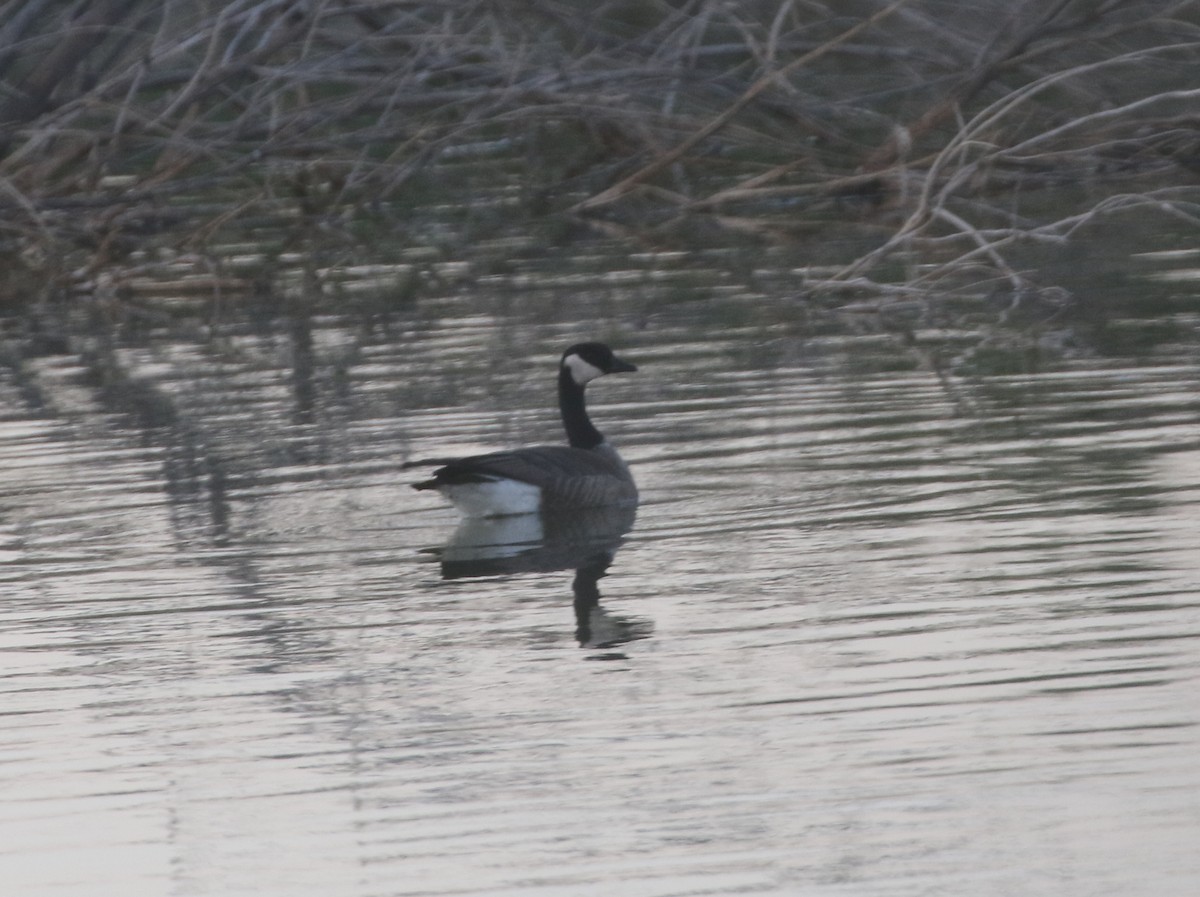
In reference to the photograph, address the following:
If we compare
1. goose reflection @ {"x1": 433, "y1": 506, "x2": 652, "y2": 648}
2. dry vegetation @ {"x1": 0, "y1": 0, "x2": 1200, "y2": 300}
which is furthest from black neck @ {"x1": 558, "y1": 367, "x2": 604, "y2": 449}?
dry vegetation @ {"x1": 0, "y1": 0, "x2": 1200, "y2": 300}

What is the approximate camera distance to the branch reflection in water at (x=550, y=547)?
29.8 feet

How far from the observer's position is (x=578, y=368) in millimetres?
11469

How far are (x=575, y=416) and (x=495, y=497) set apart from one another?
1117 mm

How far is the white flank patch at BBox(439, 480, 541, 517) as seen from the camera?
10.3 metres

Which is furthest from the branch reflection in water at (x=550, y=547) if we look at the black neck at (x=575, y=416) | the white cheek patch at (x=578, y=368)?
the white cheek patch at (x=578, y=368)

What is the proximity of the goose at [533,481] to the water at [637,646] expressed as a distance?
24cm

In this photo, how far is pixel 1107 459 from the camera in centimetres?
1053

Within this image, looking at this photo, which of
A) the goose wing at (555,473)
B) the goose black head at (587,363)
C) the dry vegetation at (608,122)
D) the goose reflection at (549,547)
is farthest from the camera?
the dry vegetation at (608,122)

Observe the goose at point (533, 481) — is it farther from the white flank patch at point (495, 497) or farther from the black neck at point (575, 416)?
the black neck at point (575, 416)

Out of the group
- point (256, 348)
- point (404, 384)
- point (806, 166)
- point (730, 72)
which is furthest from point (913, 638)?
point (806, 166)

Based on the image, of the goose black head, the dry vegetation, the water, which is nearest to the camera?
the water

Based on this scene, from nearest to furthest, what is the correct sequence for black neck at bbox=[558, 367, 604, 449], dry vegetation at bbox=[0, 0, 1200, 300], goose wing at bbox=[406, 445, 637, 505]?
goose wing at bbox=[406, 445, 637, 505] → black neck at bbox=[558, 367, 604, 449] → dry vegetation at bbox=[0, 0, 1200, 300]

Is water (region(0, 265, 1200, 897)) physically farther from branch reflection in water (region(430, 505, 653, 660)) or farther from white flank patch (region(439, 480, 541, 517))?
white flank patch (region(439, 480, 541, 517))

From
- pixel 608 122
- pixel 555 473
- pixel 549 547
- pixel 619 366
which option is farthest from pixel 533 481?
pixel 608 122
